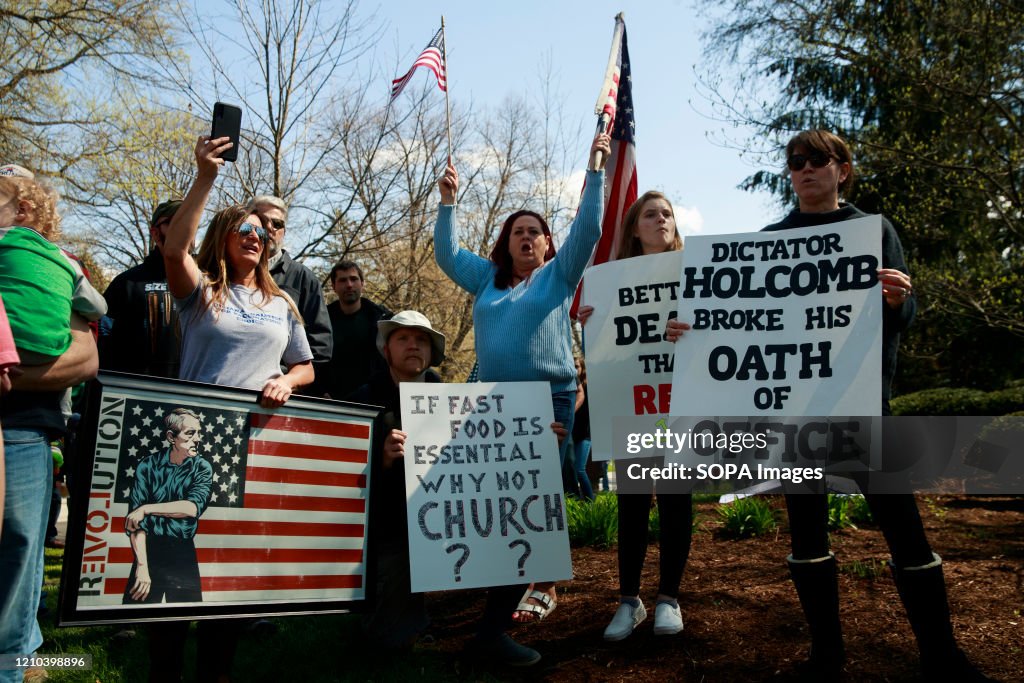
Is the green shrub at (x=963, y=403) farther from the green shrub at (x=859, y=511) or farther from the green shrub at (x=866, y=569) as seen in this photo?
the green shrub at (x=866, y=569)

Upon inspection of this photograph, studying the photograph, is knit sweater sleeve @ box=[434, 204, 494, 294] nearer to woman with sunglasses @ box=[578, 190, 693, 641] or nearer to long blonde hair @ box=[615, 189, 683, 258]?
long blonde hair @ box=[615, 189, 683, 258]

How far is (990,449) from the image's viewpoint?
24.7 feet

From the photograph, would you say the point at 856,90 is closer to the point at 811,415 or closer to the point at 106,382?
the point at 811,415

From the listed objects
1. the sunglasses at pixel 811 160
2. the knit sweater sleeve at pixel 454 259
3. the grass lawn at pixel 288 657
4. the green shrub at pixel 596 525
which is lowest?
the grass lawn at pixel 288 657

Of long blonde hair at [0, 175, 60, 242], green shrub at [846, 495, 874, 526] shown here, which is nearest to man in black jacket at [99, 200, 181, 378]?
long blonde hair at [0, 175, 60, 242]

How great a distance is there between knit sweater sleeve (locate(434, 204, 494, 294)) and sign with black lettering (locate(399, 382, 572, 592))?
2.27ft

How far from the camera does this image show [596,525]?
17.5 ft

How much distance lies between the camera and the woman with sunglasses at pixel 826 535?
2.85 metres

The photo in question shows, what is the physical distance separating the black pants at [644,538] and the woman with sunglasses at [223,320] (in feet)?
5.21

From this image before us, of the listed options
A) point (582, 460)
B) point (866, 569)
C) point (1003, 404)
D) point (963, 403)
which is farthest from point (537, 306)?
point (963, 403)

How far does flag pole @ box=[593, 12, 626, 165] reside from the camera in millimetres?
4402

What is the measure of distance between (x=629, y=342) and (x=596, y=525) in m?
1.86

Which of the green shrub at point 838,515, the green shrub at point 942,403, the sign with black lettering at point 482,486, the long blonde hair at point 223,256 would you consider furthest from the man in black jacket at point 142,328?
the green shrub at point 942,403

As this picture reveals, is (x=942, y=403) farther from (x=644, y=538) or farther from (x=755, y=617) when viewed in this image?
(x=644, y=538)
